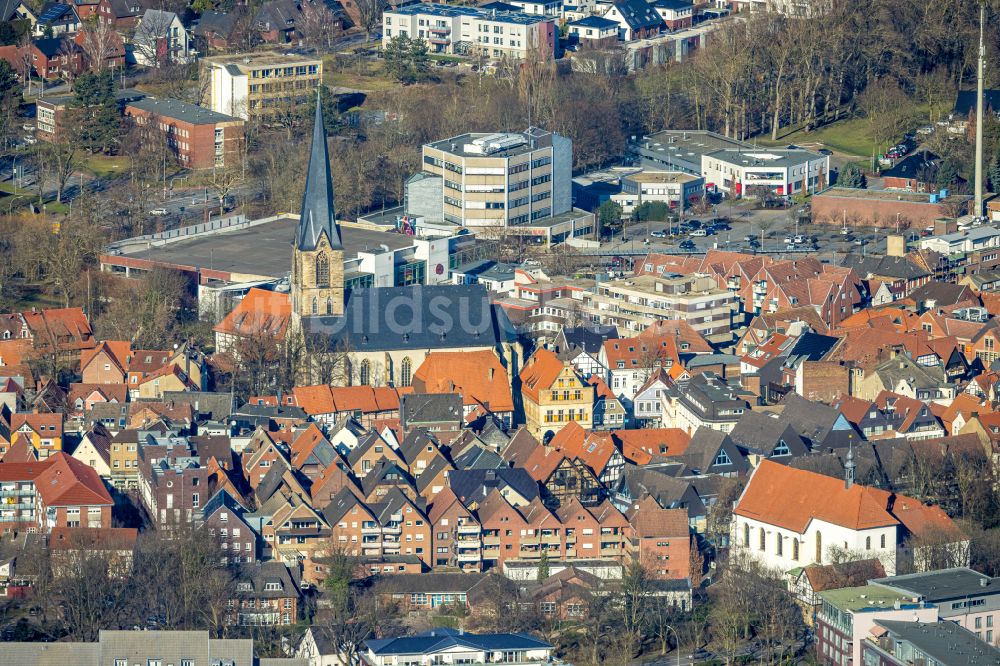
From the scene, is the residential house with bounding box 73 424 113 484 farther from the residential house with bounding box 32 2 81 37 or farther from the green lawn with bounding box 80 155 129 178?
the residential house with bounding box 32 2 81 37

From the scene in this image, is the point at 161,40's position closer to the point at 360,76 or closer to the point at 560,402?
the point at 360,76

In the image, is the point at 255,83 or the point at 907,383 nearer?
the point at 907,383

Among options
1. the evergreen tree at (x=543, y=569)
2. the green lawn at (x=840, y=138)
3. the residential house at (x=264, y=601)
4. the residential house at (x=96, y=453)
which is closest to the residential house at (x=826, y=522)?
the evergreen tree at (x=543, y=569)

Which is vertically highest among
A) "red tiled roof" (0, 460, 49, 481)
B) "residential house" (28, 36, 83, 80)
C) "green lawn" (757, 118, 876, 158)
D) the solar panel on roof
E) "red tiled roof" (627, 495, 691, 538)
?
the solar panel on roof

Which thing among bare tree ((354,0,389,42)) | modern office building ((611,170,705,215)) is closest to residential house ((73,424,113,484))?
modern office building ((611,170,705,215))

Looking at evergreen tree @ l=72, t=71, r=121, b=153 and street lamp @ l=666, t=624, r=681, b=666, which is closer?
street lamp @ l=666, t=624, r=681, b=666

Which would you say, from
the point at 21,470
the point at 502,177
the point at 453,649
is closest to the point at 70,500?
the point at 21,470

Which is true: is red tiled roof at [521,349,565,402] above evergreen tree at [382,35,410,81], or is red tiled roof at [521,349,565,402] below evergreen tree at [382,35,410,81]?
below

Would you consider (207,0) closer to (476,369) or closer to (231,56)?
(231,56)
